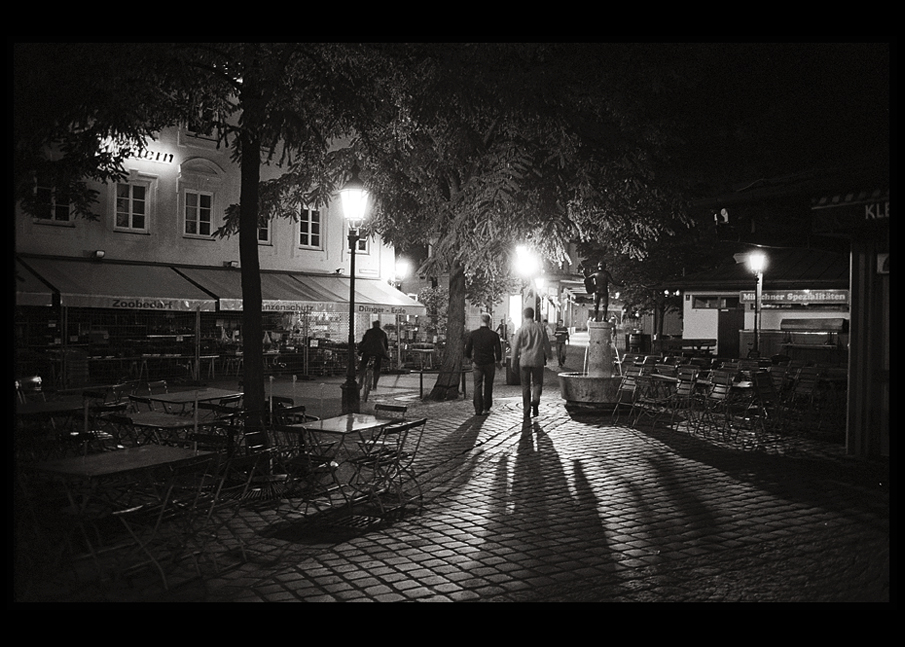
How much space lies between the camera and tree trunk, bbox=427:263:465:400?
1692 centimetres

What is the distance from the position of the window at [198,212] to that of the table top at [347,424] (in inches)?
741

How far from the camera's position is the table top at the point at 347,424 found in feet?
23.4

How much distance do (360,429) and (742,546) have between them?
337 centimetres

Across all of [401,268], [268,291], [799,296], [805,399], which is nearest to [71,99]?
[805,399]

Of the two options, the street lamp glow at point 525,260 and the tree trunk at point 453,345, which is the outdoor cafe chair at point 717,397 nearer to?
the tree trunk at point 453,345

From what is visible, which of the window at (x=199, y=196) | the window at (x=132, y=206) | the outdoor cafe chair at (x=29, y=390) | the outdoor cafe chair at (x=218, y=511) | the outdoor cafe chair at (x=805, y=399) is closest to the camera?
the outdoor cafe chair at (x=218, y=511)

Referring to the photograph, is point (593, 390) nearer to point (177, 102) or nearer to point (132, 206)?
point (177, 102)

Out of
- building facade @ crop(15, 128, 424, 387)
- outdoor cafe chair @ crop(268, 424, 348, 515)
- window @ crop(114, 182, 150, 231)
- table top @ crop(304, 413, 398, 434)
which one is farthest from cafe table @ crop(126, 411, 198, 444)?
window @ crop(114, 182, 150, 231)

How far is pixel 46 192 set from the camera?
349 inches

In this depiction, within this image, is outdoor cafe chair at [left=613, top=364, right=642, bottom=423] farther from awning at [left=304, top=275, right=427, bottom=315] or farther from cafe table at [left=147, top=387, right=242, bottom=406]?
awning at [left=304, top=275, right=427, bottom=315]

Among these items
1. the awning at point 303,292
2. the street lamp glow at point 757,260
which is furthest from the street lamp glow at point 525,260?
the awning at point 303,292

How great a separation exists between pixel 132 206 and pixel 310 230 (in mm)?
6512
